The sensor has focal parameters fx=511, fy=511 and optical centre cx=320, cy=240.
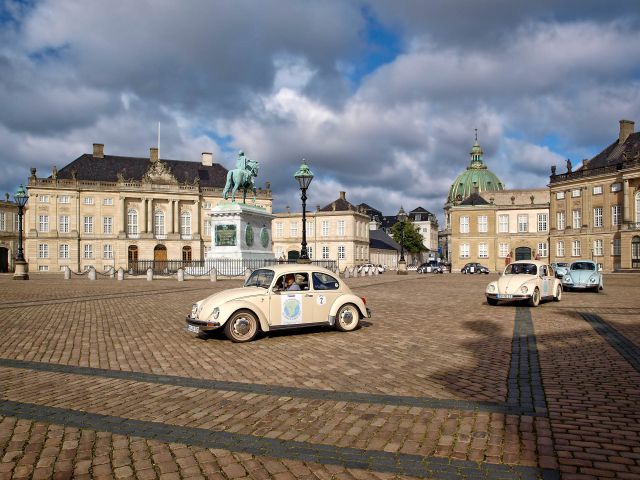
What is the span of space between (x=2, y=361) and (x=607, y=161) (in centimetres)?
6865

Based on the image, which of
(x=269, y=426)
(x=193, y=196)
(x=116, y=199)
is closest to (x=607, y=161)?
(x=193, y=196)

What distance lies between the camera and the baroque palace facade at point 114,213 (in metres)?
66.7

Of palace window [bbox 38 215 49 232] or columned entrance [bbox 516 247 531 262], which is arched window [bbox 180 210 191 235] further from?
columned entrance [bbox 516 247 531 262]

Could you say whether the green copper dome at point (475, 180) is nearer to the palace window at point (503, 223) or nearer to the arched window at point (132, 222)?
the palace window at point (503, 223)

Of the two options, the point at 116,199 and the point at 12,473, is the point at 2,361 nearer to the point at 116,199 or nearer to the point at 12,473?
the point at 12,473

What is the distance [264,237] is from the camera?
3328cm

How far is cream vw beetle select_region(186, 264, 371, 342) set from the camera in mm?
9477

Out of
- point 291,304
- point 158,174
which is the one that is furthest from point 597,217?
point 291,304

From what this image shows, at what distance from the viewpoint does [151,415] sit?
525cm

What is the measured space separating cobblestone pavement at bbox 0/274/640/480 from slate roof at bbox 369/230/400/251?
84.8m

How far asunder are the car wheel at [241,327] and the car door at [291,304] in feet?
1.31

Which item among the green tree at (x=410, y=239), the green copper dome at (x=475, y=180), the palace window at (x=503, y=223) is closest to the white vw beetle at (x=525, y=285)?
the palace window at (x=503, y=223)

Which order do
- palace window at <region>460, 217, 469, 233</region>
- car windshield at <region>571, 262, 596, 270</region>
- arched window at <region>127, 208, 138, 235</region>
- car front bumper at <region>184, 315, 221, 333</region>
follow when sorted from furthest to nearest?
1. palace window at <region>460, 217, 469, 233</region>
2. arched window at <region>127, 208, 138, 235</region>
3. car windshield at <region>571, 262, 596, 270</region>
4. car front bumper at <region>184, 315, 221, 333</region>

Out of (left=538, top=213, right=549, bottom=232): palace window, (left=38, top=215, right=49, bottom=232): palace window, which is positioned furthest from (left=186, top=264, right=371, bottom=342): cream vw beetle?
(left=538, top=213, right=549, bottom=232): palace window
